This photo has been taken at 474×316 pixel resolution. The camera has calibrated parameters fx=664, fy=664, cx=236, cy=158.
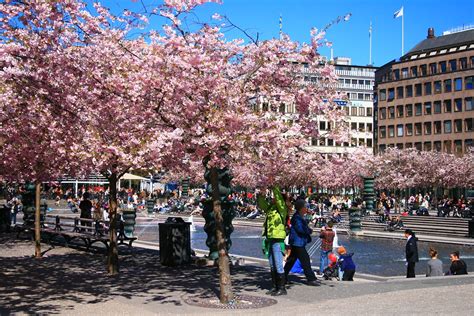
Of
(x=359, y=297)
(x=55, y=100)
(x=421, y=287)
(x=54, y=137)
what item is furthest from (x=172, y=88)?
(x=421, y=287)

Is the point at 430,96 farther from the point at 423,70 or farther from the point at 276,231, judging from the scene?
the point at 276,231

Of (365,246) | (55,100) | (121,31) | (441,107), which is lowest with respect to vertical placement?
(365,246)

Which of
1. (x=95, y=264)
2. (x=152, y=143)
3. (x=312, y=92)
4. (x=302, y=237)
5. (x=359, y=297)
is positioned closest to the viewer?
(x=152, y=143)

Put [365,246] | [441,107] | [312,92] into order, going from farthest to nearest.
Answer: [441,107]
[365,246]
[312,92]

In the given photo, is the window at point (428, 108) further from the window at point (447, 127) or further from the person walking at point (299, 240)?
the person walking at point (299, 240)

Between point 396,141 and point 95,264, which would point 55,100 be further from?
point 396,141

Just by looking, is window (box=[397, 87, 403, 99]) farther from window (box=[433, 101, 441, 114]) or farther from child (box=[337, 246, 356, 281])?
child (box=[337, 246, 356, 281])

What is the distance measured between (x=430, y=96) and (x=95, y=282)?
93.3 m

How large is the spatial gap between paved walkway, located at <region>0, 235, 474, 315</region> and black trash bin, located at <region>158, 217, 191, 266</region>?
390 millimetres

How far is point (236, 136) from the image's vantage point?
1073 centimetres

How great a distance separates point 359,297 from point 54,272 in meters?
7.49

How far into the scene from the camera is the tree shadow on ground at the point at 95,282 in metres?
11.4

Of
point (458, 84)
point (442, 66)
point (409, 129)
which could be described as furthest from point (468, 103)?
point (409, 129)

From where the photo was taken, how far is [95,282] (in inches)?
544
